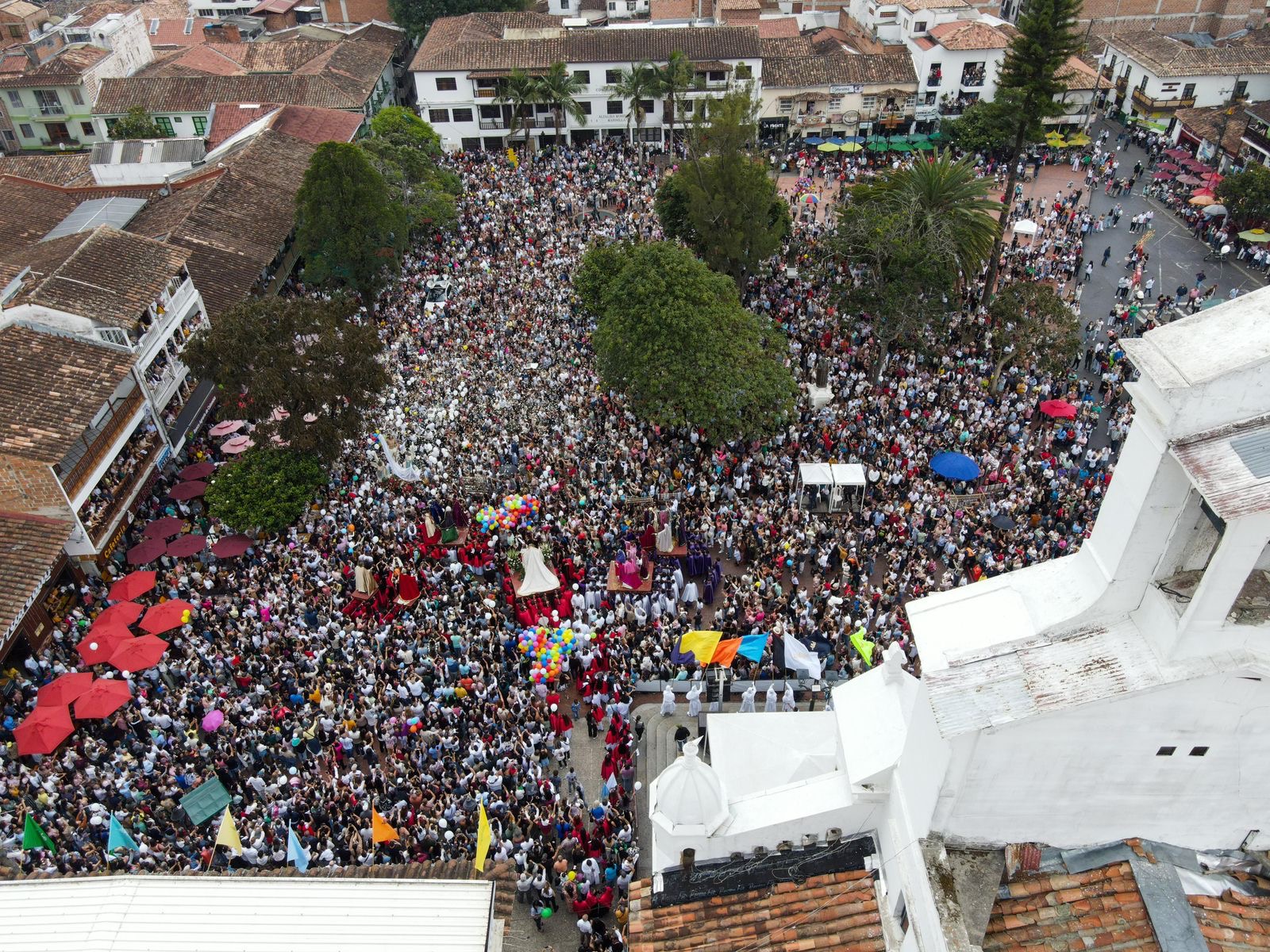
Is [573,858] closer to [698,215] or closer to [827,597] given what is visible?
[827,597]

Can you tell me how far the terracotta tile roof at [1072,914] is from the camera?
9250 millimetres

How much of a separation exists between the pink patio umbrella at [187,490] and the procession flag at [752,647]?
15.6 m

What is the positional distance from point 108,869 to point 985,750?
14.9 m

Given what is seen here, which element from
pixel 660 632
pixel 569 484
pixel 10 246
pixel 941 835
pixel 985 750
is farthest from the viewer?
pixel 10 246

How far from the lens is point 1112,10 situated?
61.8m

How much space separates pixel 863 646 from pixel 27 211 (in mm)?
37616

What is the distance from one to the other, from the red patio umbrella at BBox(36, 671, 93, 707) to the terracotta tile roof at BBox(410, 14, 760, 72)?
40925 millimetres

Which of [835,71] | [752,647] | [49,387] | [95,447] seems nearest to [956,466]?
[752,647]

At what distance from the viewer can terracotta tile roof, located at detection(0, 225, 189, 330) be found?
25.8m

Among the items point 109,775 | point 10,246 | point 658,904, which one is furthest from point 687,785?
point 10,246

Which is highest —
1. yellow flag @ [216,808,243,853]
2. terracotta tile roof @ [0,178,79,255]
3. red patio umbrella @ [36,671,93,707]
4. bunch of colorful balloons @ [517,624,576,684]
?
yellow flag @ [216,808,243,853]

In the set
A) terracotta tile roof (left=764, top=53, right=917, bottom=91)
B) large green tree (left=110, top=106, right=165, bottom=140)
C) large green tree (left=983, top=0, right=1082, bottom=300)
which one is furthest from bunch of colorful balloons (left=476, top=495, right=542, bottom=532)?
large green tree (left=110, top=106, right=165, bottom=140)

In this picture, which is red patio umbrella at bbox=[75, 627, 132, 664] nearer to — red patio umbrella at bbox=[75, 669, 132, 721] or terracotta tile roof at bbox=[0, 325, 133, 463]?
red patio umbrella at bbox=[75, 669, 132, 721]

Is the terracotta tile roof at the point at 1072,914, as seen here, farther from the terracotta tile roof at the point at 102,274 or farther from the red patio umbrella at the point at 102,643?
the terracotta tile roof at the point at 102,274
